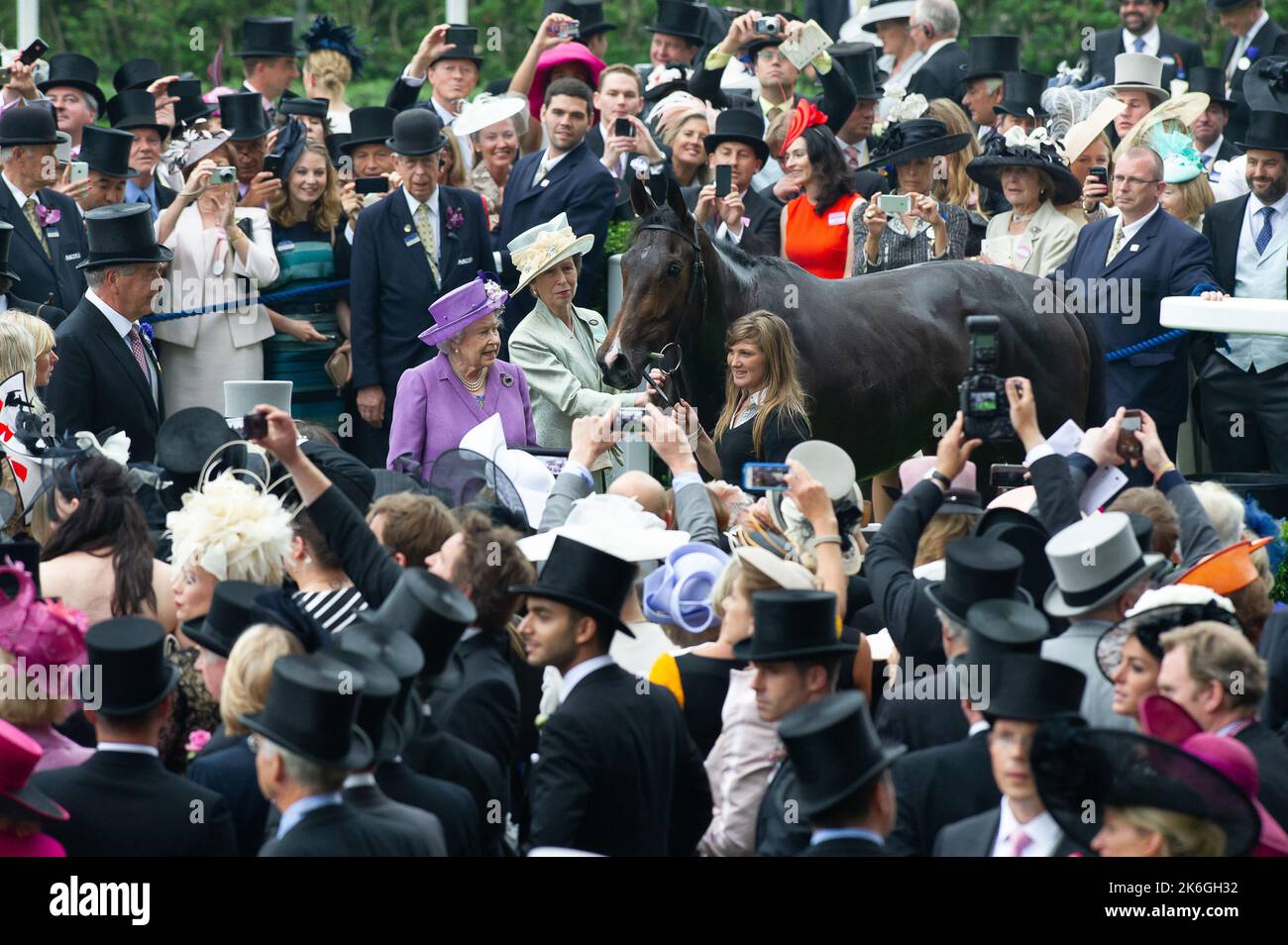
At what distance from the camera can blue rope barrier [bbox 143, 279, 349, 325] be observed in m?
10.3

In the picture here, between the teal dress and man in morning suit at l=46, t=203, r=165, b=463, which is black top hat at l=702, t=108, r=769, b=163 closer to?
the teal dress

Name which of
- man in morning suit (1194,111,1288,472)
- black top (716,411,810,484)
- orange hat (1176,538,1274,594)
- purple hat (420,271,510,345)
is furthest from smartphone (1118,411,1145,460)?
man in morning suit (1194,111,1288,472)

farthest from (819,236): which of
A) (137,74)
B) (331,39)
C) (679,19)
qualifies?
(137,74)

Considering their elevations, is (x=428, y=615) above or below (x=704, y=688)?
above

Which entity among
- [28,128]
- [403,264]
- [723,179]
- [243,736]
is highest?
[28,128]

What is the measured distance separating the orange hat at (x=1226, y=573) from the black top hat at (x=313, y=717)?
2887mm

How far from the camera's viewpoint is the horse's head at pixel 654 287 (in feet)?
30.0

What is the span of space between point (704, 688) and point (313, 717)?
1.59 meters

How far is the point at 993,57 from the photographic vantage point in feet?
43.5

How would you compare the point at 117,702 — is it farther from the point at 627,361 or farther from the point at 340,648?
the point at 627,361

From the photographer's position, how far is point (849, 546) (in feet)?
23.9

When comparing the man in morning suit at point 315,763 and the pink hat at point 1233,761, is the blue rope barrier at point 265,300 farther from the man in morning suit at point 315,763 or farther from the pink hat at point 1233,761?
the pink hat at point 1233,761

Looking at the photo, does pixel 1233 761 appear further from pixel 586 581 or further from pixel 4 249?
pixel 4 249

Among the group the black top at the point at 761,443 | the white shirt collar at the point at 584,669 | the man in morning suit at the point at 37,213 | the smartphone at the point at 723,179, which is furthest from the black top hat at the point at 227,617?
the smartphone at the point at 723,179
